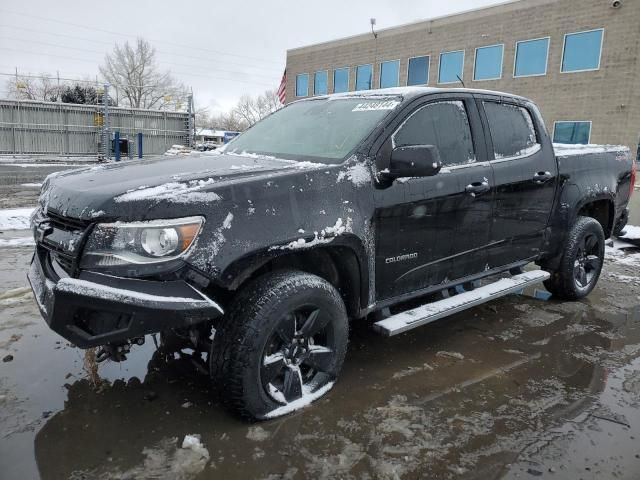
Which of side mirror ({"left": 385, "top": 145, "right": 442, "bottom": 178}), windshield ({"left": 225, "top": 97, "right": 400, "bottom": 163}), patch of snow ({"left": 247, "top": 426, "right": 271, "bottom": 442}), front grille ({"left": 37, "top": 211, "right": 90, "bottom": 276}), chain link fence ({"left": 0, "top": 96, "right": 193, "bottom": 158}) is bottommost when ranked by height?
patch of snow ({"left": 247, "top": 426, "right": 271, "bottom": 442})

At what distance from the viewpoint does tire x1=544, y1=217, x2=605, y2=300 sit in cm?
472

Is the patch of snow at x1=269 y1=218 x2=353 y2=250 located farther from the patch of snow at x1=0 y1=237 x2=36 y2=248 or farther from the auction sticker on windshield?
the patch of snow at x1=0 y1=237 x2=36 y2=248

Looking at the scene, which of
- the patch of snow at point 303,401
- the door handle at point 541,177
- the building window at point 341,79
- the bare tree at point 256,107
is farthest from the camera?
the bare tree at point 256,107

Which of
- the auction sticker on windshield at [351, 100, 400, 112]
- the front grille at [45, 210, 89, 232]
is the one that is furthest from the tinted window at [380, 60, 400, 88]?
the front grille at [45, 210, 89, 232]

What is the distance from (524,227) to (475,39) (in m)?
23.3

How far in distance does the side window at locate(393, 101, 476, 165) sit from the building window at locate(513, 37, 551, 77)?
21456mm

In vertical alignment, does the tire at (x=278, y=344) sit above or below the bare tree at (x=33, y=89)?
below

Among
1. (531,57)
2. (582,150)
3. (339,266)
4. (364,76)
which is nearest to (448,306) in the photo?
(339,266)

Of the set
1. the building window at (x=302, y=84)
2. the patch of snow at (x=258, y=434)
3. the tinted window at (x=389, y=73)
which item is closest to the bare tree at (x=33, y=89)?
the building window at (x=302, y=84)

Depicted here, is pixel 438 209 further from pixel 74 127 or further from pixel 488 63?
pixel 74 127

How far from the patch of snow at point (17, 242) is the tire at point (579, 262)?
6.15m

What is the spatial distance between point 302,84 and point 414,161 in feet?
110

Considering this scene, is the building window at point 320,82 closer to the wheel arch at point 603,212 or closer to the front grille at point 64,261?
the wheel arch at point 603,212

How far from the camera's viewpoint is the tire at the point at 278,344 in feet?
8.23
